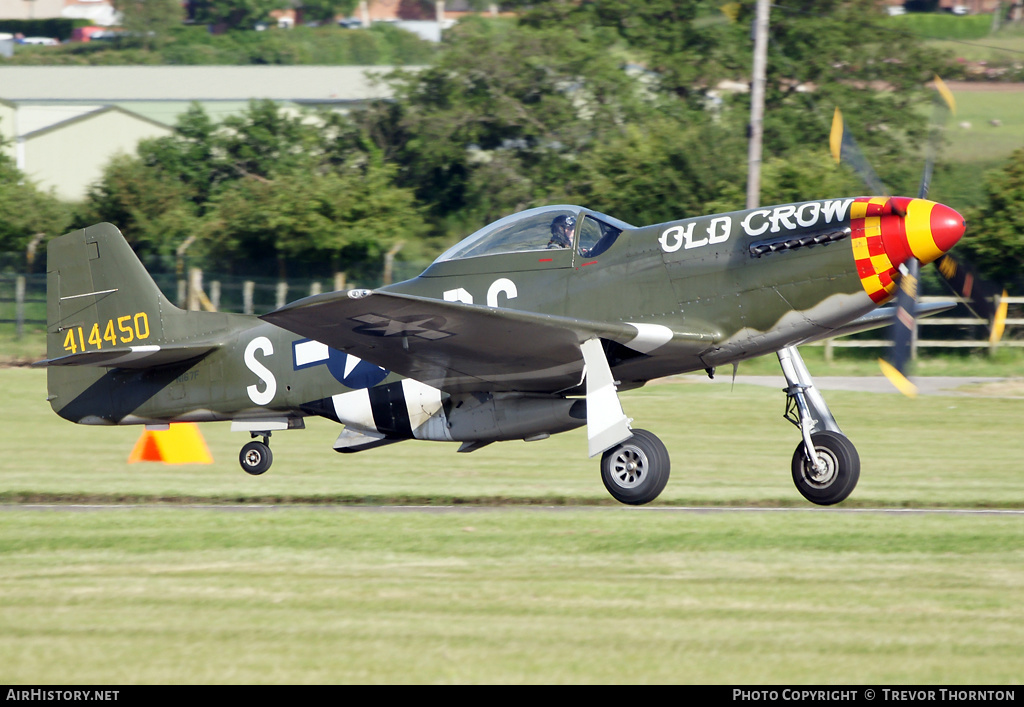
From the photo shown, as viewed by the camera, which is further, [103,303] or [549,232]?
[103,303]

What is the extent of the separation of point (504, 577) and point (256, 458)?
5.60m

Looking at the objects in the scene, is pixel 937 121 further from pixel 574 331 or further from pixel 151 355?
pixel 151 355

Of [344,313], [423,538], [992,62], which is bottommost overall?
[423,538]

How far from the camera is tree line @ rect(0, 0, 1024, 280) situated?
32.2 m

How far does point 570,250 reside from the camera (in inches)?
400

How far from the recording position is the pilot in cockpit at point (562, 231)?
33.4 ft

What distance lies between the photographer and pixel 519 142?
134ft

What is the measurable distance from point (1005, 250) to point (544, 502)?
739 inches

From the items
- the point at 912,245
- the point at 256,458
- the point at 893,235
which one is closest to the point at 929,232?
the point at 912,245

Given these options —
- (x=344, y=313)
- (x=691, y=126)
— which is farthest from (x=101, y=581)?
(x=691, y=126)

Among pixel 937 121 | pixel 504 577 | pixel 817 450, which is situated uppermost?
pixel 937 121

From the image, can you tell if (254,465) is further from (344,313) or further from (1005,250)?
(1005,250)

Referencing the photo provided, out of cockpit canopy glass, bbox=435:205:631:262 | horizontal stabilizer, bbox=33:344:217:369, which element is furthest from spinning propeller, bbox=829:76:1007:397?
horizontal stabilizer, bbox=33:344:217:369

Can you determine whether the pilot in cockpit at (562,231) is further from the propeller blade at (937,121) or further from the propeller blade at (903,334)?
the propeller blade at (937,121)
